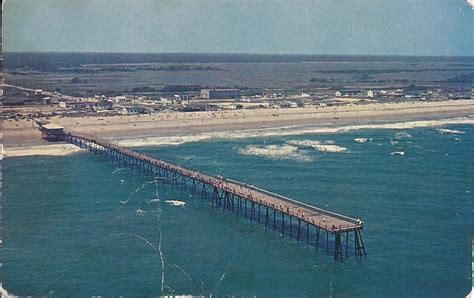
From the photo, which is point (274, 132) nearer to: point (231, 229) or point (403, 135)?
point (403, 135)

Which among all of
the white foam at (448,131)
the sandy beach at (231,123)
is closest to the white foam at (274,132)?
the sandy beach at (231,123)

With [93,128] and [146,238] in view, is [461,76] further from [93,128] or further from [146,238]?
[146,238]

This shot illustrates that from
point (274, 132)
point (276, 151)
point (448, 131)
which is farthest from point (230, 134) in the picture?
point (448, 131)

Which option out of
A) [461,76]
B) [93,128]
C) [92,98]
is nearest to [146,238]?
[93,128]

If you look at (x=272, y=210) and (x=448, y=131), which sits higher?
(x=448, y=131)

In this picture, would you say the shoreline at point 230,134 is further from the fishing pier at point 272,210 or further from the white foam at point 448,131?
the fishing pier at point 272,210

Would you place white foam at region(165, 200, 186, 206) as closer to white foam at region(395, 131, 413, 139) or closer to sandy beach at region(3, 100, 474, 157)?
sandy beach at region(3, 100, 474, 157)
